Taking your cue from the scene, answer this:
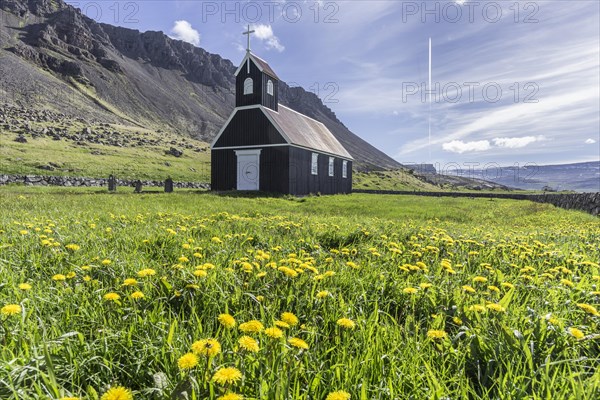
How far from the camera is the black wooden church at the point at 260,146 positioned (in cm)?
2525

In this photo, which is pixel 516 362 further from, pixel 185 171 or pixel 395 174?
pixel 395 174

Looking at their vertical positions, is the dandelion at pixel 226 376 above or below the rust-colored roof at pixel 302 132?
below

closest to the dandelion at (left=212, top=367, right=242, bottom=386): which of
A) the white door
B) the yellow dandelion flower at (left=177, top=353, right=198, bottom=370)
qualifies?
the yellow dandelion flower at (left=177, top=353, right=198, bottom=370)

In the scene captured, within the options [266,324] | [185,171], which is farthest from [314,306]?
[185,171]

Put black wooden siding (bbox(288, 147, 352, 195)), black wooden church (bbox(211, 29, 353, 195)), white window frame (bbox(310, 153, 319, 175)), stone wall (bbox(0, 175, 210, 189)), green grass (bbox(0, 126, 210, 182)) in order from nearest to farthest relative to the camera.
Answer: black wooden church (bbox(211, 29, 353, 195)) < black wooden siding (bbox(288, 147, 352, 195)) < white window frame (bbox(310, 153, 319, 175)) < stone wall (bbox(0, 175, 210, 189)) < green grass (bbox(0, 126, 210, 182))

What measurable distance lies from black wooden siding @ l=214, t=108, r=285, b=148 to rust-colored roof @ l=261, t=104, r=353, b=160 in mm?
617

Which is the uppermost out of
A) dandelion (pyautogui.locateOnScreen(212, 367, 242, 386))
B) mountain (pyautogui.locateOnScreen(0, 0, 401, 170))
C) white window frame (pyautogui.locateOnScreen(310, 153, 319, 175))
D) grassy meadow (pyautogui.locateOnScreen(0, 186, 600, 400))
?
mountain (pyautogui.locateOnScreen(0, 0, 401, 170))

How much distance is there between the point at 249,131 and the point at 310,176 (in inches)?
254

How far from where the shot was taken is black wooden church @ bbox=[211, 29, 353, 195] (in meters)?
25.2

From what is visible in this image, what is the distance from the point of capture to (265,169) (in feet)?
84.0

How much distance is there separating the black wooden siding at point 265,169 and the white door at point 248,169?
13.0 inches

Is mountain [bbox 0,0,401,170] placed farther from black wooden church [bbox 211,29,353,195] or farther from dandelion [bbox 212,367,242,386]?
dandelion [bbox 212,367,242,386]

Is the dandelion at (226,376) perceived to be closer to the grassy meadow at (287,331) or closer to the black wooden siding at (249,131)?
the grassy meadow at (287,331)

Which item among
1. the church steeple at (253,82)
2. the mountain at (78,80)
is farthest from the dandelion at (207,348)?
the mountain at (78,80)
